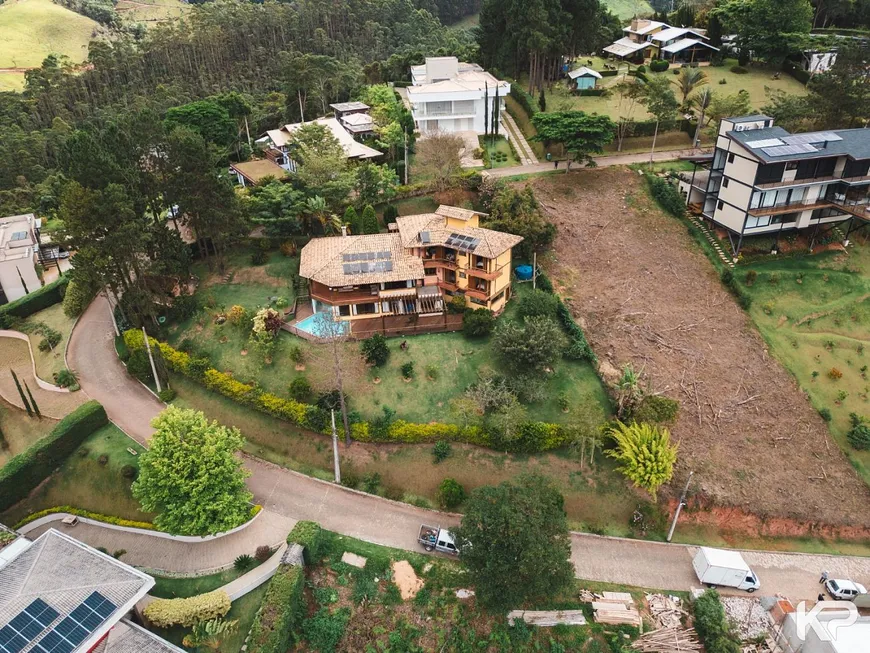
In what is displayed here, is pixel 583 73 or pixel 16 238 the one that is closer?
pixel 16 238

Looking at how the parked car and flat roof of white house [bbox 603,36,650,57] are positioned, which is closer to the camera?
the parked car

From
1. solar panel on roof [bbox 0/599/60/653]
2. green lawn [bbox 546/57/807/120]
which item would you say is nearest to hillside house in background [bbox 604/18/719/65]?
green lawn [bbox 546/57/807/120]

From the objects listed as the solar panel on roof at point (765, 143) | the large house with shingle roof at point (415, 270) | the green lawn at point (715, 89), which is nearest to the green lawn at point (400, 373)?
the large house with shingle roof at point (415, 270)

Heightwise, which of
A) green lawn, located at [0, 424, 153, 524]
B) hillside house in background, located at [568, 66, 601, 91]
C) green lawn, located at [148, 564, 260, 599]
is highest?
hillside house in background, located at [568, 66, 601, 91]

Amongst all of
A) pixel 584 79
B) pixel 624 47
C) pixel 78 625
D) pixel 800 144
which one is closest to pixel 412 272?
pixel 78 625

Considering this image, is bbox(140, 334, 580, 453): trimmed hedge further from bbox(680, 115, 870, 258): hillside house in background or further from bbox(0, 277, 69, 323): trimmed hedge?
bbox(680, 115, 870, 258): hillside house in background

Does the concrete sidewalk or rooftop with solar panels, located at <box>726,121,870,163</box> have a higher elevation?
rooftop with solar panels, located at <box>726,121,870,163</box>

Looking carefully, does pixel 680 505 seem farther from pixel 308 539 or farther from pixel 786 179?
pixel 786 179

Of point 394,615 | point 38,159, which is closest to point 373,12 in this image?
point 38,159
